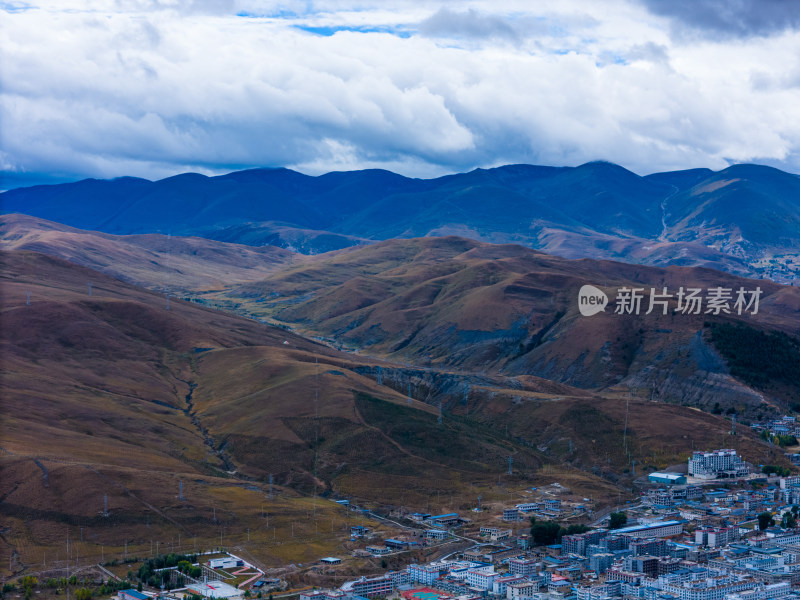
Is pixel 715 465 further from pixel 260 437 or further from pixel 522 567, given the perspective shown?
pixel 260 437

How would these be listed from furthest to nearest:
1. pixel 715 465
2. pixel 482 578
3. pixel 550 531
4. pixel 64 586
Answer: pixel 715 465, pixel 550 531, pixel 482 578, pixel 64 586

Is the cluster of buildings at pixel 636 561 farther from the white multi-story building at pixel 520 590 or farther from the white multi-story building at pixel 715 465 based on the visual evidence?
the white multi-story building at pixel 715 465

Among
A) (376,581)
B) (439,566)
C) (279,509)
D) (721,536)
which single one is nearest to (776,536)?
(721,536)

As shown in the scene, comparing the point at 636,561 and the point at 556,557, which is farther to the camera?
the point at 556,557

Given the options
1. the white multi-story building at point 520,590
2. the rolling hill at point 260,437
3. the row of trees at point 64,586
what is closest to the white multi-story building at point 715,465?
the rolling hill at point 260,437

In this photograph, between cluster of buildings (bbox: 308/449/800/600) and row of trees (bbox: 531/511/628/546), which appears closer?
cluster of buildings (bbox: 308/449/800/600)

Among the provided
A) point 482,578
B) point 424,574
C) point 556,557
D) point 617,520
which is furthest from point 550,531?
point 424,574

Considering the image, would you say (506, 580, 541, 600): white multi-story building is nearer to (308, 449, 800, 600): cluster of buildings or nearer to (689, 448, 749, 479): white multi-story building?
(308, 449, 800, 600): cluster of buildings

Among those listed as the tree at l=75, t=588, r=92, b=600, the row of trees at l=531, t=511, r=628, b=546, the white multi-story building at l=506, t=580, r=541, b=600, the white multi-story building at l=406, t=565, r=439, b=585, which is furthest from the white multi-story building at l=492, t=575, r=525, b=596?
the tree at l=75, t=588, r=92, b=600

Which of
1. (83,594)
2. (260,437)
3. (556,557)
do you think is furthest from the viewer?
(260,437)

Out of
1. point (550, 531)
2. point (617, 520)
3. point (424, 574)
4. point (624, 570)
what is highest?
point (617, 520)
